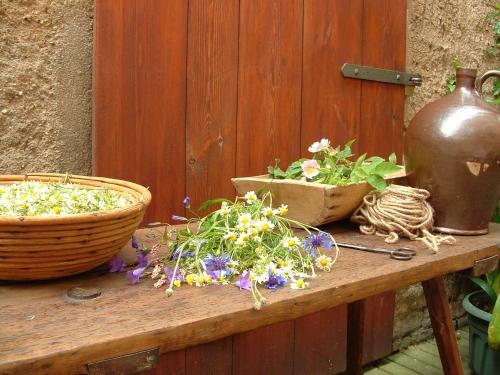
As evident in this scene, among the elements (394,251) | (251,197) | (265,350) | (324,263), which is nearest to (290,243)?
(324,263)

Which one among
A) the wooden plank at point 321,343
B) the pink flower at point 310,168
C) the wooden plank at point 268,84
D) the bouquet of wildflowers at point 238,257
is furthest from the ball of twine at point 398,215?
the wooden plank at point 321,343

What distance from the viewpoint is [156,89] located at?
149 centimetres

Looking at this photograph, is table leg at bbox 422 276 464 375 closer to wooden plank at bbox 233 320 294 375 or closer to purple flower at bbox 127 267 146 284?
wooden plank at bbox 233 320 294 375

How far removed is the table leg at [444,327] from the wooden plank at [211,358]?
0.68 m

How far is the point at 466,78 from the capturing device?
1459mm

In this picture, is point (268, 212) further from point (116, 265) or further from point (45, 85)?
point (45, 85)

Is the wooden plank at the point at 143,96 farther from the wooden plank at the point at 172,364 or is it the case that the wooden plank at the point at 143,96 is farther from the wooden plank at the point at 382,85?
the wooden plank at the point at 382,85

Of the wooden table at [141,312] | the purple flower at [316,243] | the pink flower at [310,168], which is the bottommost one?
the wooden table at [141,312]

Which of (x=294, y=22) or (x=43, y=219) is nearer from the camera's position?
(x=43, y=219)

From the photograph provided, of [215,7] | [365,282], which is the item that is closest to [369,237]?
[365,282]

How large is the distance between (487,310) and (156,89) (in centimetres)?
165

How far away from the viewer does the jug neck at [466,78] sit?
1458mm

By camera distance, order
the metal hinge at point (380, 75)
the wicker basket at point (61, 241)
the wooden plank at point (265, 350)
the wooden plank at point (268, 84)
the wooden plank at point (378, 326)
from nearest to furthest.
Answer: the wicker basket at point (61, 241) < the wooden plank at point (268, 84) < the wooden plank at point (265, 350) < the metal hinge at point (380, 75) < the wooden plank at point (378, 326)

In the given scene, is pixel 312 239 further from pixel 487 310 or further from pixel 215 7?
pixel 487 310
